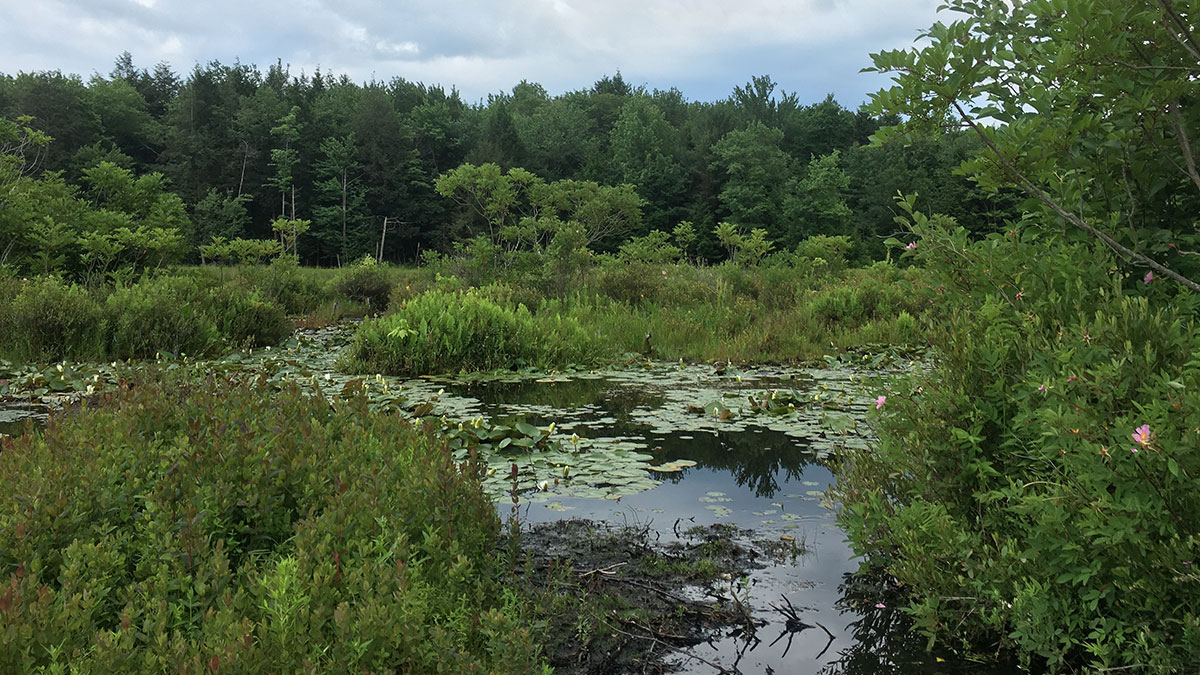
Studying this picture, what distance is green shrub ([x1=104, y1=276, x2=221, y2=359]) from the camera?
374 inches

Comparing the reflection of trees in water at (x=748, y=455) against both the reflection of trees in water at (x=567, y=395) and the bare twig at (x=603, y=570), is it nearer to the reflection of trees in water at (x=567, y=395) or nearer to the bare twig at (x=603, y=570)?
the reflection of trees in water at (x=567, y=395)

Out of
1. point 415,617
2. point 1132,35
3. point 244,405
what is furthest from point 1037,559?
point 244,405

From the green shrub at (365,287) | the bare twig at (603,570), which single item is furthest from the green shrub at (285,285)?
the bare twig at (603,570)

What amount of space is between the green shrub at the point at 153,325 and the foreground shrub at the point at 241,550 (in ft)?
21.2

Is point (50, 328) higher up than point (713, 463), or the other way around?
point (50, 328)

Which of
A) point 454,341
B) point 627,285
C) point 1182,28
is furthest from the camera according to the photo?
point 627,285

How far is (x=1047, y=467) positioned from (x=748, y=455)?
3.04m

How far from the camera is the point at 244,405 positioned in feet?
12.1

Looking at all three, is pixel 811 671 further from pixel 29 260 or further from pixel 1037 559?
pixel 29 260

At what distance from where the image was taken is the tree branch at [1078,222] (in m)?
2.49

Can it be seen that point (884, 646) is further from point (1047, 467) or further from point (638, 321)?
point (638, 321)

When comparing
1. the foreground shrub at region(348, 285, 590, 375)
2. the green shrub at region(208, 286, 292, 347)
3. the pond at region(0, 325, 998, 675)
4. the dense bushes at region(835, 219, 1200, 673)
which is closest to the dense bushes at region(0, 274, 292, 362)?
the green shrub at region(208, 286, 292, 347)

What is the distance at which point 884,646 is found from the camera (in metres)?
2.83

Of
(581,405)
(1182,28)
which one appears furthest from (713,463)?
(1182,28)
